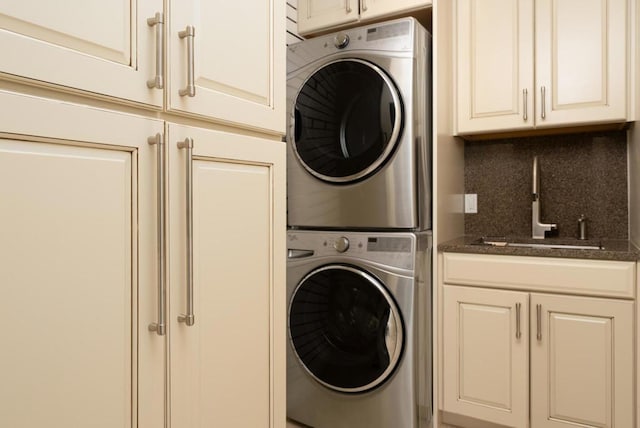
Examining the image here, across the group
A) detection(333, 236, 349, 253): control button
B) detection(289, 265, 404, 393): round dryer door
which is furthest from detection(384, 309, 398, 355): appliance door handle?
detection(333, 236, 349, 253): control button

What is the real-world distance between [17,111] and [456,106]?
6.79 feet

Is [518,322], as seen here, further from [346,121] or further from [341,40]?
[341,40]

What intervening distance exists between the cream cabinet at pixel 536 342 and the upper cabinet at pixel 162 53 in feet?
4.34

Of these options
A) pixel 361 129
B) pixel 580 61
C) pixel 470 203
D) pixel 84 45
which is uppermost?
pixel 580 61

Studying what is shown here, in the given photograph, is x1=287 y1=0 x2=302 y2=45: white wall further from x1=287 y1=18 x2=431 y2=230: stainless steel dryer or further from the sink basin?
the sink basin

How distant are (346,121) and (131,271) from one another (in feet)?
5.10

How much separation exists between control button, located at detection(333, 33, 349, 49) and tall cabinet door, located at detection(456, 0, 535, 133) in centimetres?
59

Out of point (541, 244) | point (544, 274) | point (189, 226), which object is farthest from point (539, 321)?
point (189, 226)

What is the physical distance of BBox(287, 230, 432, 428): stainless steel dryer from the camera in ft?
6.63

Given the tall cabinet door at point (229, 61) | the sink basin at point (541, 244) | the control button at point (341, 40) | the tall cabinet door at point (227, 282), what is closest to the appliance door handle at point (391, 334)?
the sink basin at point (541, 244)

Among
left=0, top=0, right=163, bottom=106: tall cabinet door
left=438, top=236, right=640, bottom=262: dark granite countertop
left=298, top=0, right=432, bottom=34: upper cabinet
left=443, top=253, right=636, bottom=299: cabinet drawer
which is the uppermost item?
left=298, top=0, right=432, bottom=34: upper cabinet

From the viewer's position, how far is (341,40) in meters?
2.20

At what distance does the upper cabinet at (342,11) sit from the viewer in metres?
2.23

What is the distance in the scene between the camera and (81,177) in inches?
29.3
